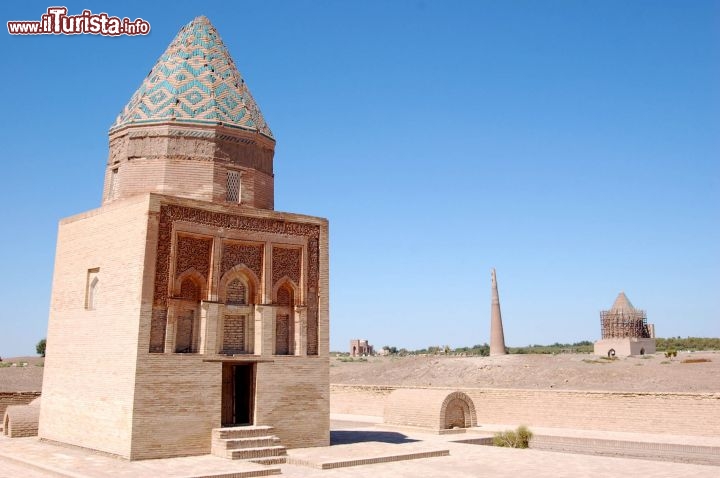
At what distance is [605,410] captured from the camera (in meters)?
16.7

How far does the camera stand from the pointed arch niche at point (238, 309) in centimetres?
1177

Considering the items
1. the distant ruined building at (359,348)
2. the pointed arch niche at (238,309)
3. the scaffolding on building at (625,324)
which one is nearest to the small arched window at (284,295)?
the pointed arch niche at (238,309)

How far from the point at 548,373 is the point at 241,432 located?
20.7 m

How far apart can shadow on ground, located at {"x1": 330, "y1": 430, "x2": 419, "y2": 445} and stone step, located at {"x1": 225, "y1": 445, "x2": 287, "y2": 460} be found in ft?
6.98

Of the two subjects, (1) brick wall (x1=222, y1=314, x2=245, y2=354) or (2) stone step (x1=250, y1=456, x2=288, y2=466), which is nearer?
(2) stone step (x1=250, y1=456, x2=288, y2=466)

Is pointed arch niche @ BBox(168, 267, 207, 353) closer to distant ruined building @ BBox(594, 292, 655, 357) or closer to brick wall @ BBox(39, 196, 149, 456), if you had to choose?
brick wall @ BBox(39, 196, 149, 456)

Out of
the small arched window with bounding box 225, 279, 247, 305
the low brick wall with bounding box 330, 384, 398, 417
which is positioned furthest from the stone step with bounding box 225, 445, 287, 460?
the low brick wall with bounding box 330, 384, 398, 417

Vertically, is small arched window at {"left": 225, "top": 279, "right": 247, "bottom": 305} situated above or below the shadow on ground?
above

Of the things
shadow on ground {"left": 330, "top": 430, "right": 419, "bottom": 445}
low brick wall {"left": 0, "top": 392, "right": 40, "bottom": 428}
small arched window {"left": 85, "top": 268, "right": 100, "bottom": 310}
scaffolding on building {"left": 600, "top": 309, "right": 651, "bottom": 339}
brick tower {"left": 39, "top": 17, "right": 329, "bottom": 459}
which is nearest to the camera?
brick tower {"left": 39, "top": 17, "right": 329, "bottom": 459}

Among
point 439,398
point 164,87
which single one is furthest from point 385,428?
point 164,87

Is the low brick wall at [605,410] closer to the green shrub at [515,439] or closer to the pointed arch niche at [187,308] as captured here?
the green shrub at [515,439]

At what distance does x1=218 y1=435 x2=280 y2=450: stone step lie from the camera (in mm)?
10641

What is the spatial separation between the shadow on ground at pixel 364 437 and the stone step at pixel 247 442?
6.82 ft

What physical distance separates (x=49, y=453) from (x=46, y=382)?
81.3 inches
